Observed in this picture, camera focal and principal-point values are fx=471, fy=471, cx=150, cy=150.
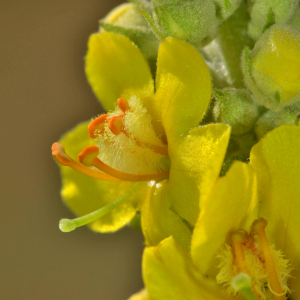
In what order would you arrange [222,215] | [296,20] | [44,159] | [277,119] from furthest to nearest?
[44,159], [296,20], [277,119], [222,215]

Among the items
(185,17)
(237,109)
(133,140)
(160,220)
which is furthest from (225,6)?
(160,220)

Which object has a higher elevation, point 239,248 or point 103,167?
point 103,167

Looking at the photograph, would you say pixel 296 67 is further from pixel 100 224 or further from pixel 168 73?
pixel 100 224

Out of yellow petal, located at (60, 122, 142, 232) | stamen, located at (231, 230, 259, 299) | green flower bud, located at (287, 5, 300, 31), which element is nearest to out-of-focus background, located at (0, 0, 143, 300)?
yellow petal, located at (60, 122, 142, 232)

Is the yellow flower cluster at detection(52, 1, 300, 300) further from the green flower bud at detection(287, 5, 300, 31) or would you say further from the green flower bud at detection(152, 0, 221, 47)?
the green flower bud at detection(287, 5, 300, 31)

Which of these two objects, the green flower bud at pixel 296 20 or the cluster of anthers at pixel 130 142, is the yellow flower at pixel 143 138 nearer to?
the cluster of anthers at pixel 130 142

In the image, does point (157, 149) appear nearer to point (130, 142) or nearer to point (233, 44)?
point (130, 142)

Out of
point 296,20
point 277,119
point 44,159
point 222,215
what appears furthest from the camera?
point 44,159
